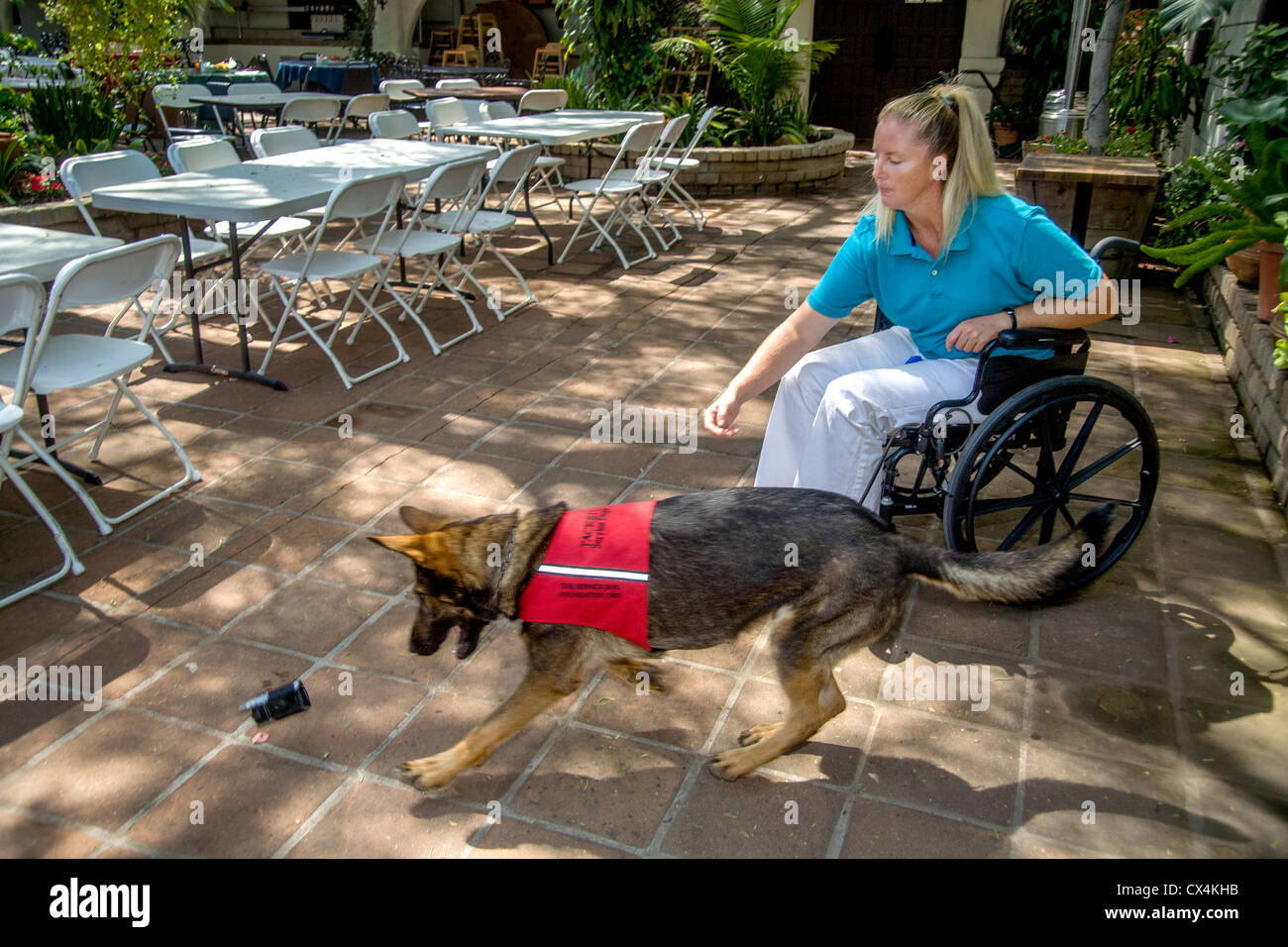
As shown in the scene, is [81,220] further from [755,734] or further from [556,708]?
[755,734]

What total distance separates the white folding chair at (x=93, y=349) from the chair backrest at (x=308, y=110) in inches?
244

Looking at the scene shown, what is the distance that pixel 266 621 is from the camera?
10.8ft

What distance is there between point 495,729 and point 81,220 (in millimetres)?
6739

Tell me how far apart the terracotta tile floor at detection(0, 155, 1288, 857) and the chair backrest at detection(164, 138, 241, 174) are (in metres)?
2.32

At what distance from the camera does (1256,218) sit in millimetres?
4875

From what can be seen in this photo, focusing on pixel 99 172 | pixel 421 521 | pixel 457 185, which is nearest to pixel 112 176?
pixel 99 172

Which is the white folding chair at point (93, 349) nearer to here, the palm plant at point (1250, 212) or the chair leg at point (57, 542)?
the chair leg at point (57, 542)

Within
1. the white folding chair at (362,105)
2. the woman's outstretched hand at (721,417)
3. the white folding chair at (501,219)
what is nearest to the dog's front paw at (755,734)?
the woman's outstretched hand at (721,417)

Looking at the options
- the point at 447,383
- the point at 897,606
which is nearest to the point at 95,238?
the point at 447,383

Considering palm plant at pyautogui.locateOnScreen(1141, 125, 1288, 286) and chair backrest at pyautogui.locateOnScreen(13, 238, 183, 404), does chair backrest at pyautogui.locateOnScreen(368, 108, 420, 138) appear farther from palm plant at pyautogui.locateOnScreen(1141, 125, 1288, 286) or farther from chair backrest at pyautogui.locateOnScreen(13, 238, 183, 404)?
palm plant at pyautogui.locateOnScreen(1141, 125, 1288, 286)

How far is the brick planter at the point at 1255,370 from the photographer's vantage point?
418 centimetres

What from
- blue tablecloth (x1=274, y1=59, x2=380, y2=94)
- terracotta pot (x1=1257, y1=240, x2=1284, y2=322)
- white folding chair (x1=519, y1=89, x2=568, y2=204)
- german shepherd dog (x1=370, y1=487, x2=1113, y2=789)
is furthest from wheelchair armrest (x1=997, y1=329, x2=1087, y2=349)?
blue tablecloth (x1=274, y1=59, x2=380, y2=94)
